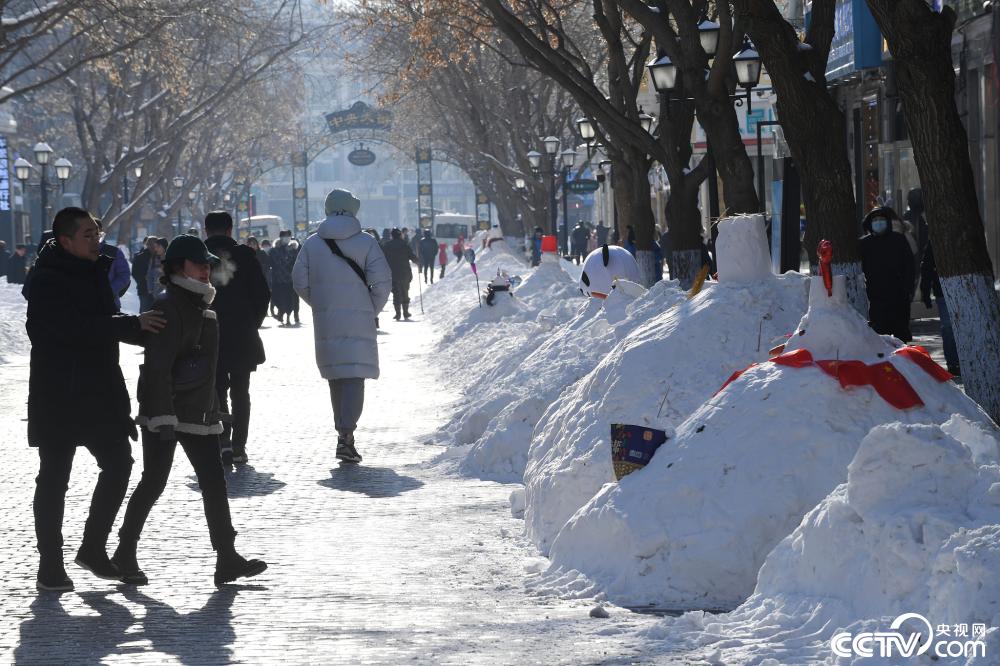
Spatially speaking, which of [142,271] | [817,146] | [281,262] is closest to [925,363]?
[817,146]

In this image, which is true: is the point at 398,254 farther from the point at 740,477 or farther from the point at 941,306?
the point at 740,477

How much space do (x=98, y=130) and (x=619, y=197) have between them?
39268 mm

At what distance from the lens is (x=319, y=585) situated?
739cm

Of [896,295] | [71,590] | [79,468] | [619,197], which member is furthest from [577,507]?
[619,197]

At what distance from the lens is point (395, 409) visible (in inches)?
619

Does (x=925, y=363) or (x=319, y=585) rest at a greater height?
(x=925, y=363)

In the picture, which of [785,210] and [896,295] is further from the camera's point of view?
[785,210]

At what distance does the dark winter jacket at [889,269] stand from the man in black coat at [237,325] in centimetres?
576

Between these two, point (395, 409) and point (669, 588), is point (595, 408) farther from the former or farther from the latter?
point (395, 409)

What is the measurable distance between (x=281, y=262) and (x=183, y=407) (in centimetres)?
2500

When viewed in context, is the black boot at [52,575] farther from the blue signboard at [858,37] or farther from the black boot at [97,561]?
the blue signboard at [858,37]

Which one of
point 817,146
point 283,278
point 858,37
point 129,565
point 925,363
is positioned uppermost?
point 858,37

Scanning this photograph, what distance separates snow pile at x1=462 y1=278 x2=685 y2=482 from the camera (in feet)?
36.8

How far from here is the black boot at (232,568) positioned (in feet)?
24.4
